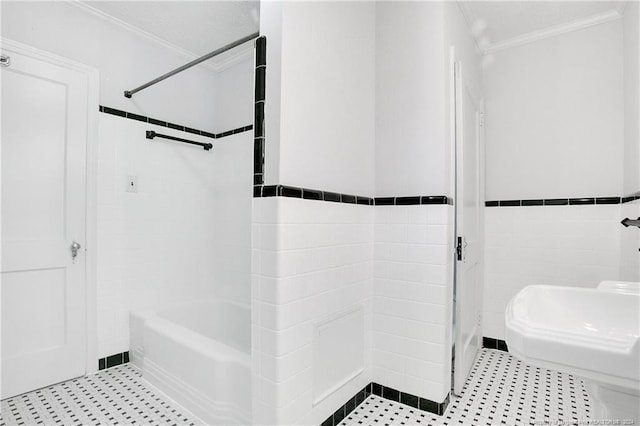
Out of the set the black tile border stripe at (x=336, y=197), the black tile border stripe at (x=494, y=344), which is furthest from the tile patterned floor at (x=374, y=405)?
the black tile border stripe at (x=336, y=197)

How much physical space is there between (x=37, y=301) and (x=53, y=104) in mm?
1138

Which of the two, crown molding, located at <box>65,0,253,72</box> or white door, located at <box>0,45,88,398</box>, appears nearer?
white door, located at <box>0,45,88,398</box>

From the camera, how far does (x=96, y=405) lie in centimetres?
184

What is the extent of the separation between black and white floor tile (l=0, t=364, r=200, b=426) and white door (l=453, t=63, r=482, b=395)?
1455 millimetres

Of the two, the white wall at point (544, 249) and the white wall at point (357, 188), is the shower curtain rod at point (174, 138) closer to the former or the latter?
the white wall at point (357, 188)

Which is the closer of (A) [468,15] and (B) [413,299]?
(B) [413,299]

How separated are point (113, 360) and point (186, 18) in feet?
7.47

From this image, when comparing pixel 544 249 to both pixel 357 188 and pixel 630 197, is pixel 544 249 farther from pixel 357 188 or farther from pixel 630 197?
pixel 357 188

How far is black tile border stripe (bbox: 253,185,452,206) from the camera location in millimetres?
1406

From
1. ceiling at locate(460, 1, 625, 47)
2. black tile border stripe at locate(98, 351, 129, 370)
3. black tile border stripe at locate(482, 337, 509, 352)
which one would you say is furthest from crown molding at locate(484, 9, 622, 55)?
black tile border stripe at locate(98, 351, 129, 370)

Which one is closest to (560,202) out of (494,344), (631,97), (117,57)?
(631,97)

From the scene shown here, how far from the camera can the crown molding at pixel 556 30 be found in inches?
90.7

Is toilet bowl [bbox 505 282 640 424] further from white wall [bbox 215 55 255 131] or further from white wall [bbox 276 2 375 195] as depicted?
white wall [bbox 215 55 255 131]

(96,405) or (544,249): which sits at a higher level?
(544,249)
